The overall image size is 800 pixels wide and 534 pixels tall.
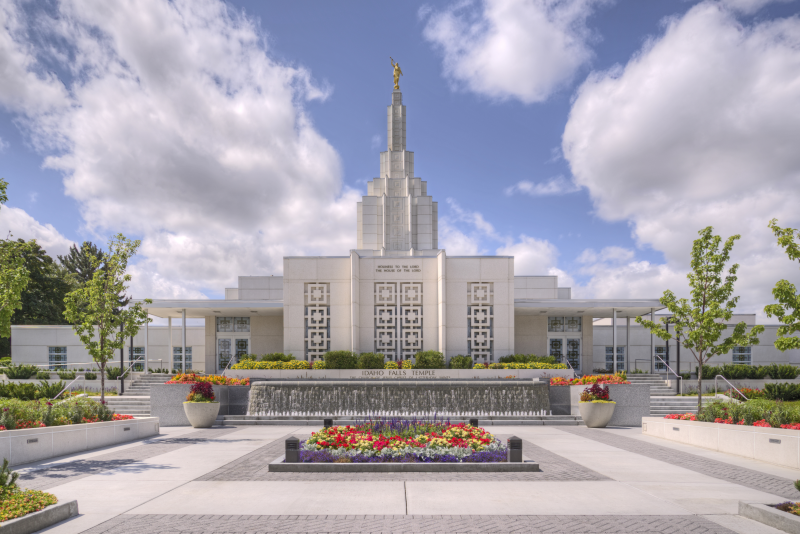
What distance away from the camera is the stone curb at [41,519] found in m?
5.93

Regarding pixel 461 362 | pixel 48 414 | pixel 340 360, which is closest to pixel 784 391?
pixel 461 362

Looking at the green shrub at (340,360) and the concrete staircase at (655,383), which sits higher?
the green shrub at (340,360)

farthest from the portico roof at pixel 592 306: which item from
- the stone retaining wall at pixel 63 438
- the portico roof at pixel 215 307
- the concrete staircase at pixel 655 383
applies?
the stone retaining wall at pixel 63 438

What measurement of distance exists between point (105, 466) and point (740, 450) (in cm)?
1402

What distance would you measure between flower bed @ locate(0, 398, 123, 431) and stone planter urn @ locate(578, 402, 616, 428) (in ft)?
47.5

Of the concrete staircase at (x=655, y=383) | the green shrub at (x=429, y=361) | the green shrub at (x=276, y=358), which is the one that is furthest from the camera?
the green shrub at (x=276, y=358)

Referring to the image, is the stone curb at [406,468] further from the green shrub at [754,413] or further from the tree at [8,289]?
the tree at [8,289]

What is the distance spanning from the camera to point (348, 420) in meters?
17.4

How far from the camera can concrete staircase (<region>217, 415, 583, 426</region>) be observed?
1761 cm

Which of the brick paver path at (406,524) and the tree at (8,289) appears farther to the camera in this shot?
the tree at (8,289)

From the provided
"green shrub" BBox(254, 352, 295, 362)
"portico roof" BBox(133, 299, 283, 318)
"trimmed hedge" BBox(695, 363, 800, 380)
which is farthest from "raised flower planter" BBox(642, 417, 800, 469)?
"portico roof" BBox(133, 299, 283, 318)

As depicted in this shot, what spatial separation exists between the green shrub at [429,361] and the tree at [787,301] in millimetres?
17062

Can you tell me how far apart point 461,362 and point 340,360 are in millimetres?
6335

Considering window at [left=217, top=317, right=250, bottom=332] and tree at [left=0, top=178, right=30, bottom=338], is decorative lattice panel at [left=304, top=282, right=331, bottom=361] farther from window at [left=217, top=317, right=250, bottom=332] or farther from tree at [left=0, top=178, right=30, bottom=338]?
tree at [left=0, top=178, right=30, bottom=338]
